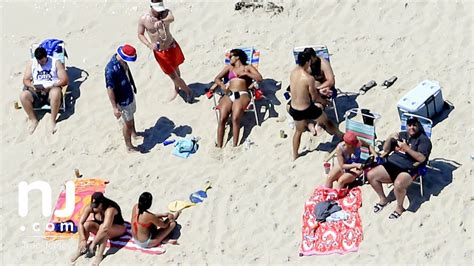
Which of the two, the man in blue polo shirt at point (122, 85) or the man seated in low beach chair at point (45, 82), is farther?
the man seated in low beach chair at point (45, 82)

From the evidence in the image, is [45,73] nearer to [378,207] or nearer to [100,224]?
[100,224]

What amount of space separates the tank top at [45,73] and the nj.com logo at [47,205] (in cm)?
164

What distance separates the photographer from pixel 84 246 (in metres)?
12.3

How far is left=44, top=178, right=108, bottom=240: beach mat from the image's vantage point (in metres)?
12.7

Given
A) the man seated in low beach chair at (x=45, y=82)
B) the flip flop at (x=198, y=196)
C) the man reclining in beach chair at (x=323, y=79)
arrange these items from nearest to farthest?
the flip flop at (x=198, y=196) → the man reclining in beach chair at (x=323, y=79) → the man seated in low beach chair at (x=45, y=82)

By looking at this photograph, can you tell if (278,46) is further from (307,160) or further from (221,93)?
(307,160)

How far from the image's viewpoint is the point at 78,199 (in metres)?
13.2

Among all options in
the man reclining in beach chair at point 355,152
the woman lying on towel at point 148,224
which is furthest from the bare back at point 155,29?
the man reclining in beach chair at point 355,152

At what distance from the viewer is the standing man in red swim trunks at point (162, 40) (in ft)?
45.8

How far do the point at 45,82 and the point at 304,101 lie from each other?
161 inches

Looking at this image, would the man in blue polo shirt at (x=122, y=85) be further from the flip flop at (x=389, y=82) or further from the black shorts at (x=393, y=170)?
the black shorts at (x=393, y=170)

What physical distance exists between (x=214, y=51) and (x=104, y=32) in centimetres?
206

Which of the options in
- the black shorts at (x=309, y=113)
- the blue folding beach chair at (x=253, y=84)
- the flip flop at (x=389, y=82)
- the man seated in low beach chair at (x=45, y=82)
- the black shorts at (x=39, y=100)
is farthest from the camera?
the black shorts at (x=39, y=100)

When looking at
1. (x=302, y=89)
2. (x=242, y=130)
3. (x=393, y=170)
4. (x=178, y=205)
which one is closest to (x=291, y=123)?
(x=242, y=130)
